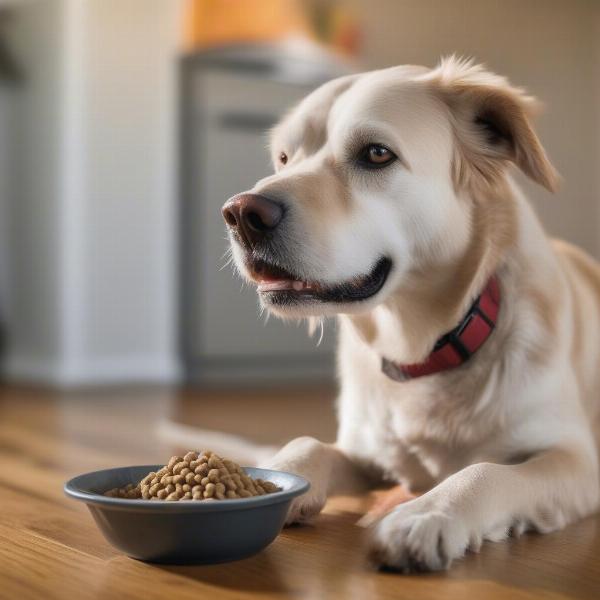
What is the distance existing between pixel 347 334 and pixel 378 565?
24.8 inches

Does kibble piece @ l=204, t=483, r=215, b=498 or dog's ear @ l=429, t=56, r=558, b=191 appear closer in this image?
kibble piece @ l=204, t=483, r=215, b=498

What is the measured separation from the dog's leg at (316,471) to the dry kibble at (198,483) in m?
0.20

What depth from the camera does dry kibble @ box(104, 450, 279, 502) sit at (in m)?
1.28

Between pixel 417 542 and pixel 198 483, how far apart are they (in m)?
0.29

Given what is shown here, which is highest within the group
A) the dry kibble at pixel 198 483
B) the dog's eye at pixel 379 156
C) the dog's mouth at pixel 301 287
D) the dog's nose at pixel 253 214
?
the dog's eye at pixel 379 156

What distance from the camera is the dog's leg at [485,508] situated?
1255 mm

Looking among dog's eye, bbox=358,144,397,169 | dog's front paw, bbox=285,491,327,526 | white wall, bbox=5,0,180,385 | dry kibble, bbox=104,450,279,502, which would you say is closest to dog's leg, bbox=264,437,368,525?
dog's front paw, bbox=285,491,327,526

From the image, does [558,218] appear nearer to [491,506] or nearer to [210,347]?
[210,347]

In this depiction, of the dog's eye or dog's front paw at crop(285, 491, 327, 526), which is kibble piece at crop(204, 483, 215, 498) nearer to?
dog's front paw at crop(285, 491, 327, 526)

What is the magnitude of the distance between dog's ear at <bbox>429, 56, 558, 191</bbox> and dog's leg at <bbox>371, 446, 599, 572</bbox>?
0.45m

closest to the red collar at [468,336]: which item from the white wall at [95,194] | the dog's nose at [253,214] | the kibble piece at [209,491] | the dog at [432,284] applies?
the dog at [432,284]

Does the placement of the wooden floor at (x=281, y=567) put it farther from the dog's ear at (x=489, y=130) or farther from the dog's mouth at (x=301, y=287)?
the dog's ear at (x=489, y=130)

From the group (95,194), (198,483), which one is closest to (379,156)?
(198,483)

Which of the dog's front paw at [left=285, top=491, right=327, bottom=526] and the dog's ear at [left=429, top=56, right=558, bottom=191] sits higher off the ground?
the dog's ear at [left=429, top=56, right=558, bottom=191]
